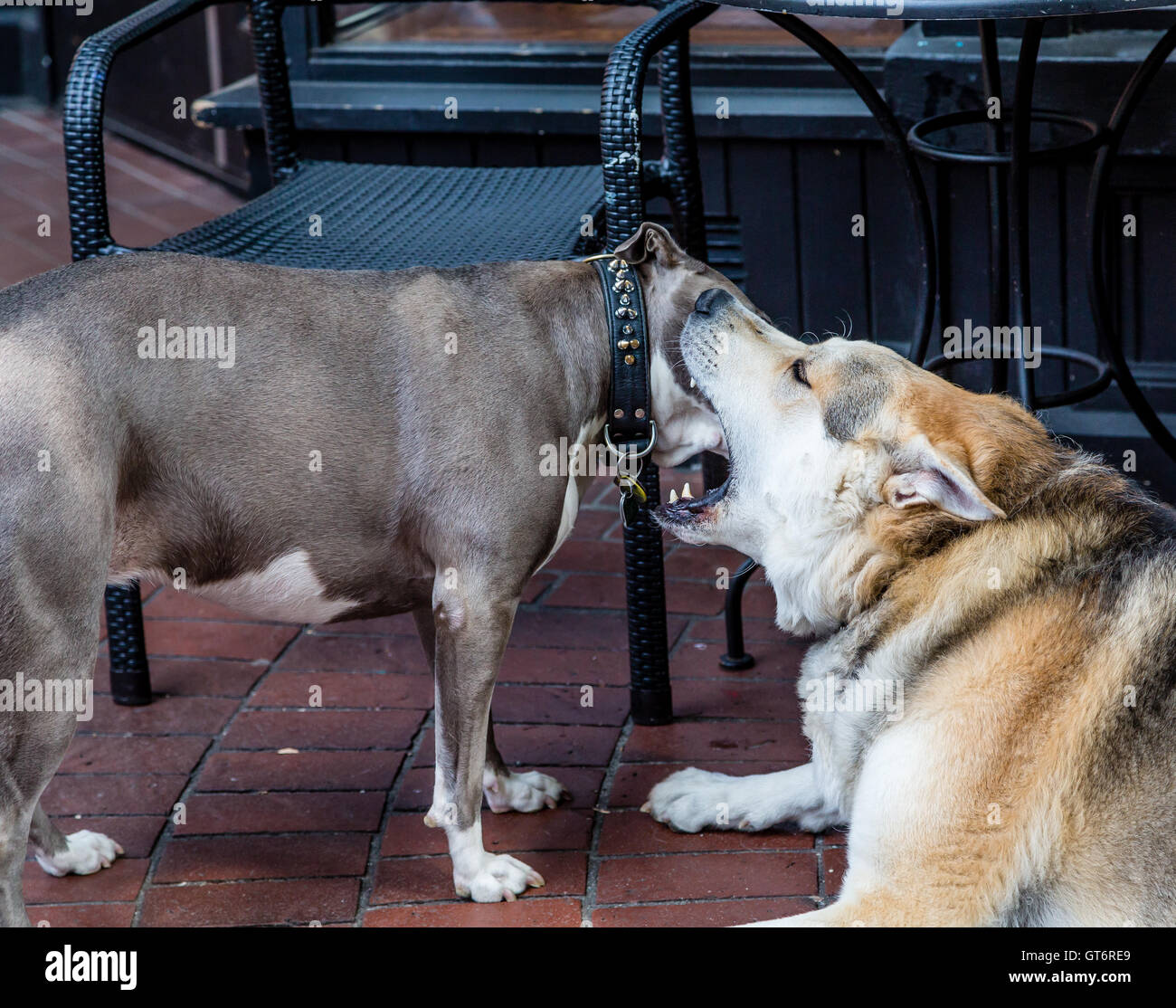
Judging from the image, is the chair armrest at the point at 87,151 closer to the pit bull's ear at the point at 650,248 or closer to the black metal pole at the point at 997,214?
the pit bull's ear at the point at 650,248

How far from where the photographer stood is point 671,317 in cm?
287

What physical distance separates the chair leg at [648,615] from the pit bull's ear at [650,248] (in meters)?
0.50

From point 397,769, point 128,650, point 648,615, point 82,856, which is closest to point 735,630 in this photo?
point 648,615

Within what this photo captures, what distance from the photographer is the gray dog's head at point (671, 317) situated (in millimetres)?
2854

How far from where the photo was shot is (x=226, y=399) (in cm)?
263

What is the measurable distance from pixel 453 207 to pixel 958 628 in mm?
1753

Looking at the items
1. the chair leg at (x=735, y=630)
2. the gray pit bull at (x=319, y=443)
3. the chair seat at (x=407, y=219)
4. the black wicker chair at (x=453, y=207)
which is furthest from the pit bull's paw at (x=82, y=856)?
the chair leg at (x=735, y=630)

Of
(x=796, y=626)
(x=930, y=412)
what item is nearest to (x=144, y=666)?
(x=796, y=626)

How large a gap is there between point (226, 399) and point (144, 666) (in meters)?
1.17

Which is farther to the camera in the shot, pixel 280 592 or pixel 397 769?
pixel 397 769

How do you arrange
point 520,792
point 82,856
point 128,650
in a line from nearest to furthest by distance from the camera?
1. point 82,856
2. point 520,792
3. point 128,650

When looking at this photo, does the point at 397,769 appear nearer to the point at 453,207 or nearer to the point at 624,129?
the point at 453,207

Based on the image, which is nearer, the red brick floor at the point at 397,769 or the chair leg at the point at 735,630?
the red brick floor at the point at 397,769
